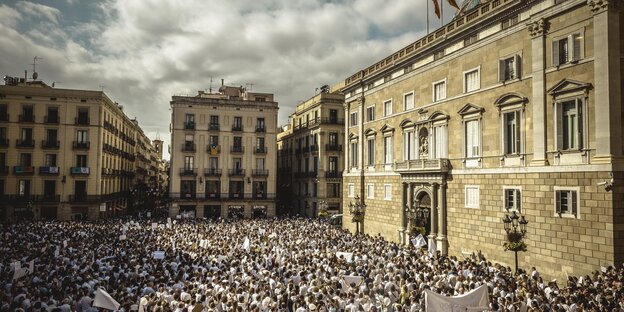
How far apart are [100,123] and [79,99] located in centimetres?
338

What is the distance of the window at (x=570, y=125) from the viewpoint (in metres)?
18.2

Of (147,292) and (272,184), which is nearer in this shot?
(147,292)

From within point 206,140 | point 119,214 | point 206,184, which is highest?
point 206,140

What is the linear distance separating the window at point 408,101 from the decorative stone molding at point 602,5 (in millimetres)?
14106

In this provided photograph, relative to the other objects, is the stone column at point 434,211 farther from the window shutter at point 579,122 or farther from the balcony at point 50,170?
the balcony at point 50,170

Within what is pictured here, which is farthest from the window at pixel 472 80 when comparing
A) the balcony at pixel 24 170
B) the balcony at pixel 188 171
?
the balcony at pixel 24 170

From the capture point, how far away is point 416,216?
28.4m

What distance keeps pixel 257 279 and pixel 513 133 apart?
15.3m

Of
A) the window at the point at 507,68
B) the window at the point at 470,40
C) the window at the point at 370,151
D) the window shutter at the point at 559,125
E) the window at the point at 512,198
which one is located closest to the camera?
A: the window shutter at the point at 559,125

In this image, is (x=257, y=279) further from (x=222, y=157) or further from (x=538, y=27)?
(x=222, y=157)

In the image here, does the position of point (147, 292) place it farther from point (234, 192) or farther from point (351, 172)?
point (234, 192)

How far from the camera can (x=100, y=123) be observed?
46625 millimetres

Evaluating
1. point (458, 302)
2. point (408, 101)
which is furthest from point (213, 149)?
point (458, 302)

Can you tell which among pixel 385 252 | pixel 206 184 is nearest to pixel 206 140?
pixel 206 184
